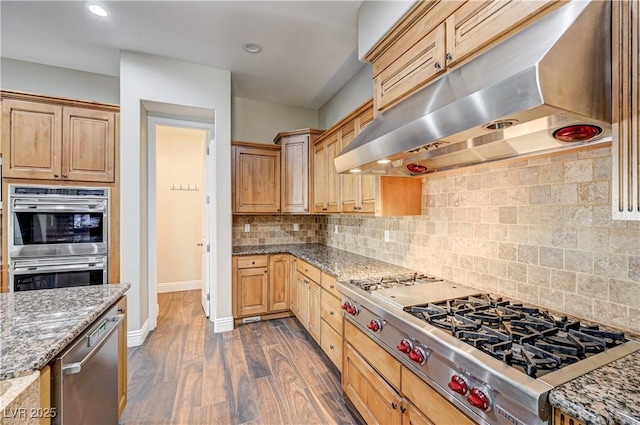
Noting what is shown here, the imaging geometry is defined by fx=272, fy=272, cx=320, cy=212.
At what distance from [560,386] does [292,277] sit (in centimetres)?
298

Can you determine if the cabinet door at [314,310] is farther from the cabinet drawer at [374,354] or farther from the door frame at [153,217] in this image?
the door frame at [153,217]

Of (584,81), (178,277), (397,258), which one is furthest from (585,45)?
(178,277)

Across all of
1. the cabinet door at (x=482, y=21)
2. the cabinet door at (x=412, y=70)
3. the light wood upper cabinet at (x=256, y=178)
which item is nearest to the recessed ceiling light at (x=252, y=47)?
the light wood upper cabinet at (x=256, y=178)

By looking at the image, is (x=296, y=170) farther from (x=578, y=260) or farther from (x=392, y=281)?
(x=578, y=260)

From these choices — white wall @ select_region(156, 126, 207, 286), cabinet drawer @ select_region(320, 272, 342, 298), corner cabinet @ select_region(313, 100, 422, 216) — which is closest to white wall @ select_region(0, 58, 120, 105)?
white wall @ select_region(156, 126, 207, 286)

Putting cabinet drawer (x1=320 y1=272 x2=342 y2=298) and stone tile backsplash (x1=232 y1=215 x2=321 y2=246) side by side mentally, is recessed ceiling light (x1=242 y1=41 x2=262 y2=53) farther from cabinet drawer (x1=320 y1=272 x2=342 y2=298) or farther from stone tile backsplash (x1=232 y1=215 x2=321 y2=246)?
cabinet drawer (x1=320 y1=272 x2=342 y2=298)

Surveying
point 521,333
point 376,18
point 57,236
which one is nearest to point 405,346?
point 521,333

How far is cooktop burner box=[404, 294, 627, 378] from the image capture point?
37.0 inches

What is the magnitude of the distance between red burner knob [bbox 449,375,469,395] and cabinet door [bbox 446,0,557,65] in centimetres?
143

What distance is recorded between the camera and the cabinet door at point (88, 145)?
2.79 m

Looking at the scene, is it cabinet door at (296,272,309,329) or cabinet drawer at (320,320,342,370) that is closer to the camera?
cabinet drawer at (320,320,342,370)

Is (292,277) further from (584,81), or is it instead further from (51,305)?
(584,81)

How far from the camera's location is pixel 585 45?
2.86ft

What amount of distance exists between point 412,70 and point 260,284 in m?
2.94
